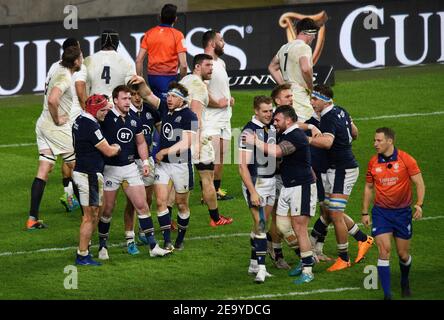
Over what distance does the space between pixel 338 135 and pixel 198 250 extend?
8.26 feet

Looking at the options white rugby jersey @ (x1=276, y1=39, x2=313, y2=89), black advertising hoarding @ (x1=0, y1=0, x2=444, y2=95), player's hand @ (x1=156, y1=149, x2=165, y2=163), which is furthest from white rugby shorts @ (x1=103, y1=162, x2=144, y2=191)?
black advertising hoarding @ (x1=0, y1=0, x2=444, y2=95)

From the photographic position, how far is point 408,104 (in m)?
25.6

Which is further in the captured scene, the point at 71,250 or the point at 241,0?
the point at 241,0

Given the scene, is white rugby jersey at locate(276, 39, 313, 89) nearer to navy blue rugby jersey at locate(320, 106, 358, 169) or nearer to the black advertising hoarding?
navy blue rugby jersey at locate(320, 106, 358, 169)

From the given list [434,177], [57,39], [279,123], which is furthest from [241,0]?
[279,123]

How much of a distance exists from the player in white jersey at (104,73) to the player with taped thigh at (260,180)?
3.29m

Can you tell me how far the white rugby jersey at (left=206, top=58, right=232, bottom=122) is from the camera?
19766 millimetres

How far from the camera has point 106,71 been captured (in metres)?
19.0

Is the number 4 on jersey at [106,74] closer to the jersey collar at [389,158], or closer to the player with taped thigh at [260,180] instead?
the player with taped thigh at [260,180]

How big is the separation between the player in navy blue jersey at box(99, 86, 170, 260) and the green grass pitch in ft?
1.75

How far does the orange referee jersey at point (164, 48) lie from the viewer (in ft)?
68.6

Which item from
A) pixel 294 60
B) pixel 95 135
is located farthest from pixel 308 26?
pixel 95 135

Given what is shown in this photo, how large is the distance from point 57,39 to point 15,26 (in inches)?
34.9

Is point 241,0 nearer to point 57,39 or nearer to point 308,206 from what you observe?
point 57,39
